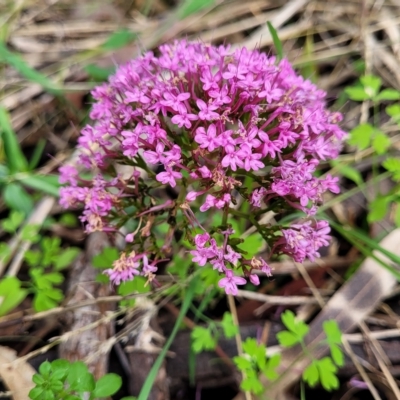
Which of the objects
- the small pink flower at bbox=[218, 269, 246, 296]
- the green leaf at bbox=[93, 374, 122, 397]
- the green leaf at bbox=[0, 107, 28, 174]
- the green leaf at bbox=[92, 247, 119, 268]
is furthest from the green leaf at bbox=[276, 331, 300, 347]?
the green leaf at bbox=[0, 107, 28, 174]

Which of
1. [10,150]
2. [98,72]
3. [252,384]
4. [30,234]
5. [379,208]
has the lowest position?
[252,384]

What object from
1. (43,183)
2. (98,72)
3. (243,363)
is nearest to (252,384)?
(243,363)

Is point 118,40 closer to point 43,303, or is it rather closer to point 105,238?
point 105,238

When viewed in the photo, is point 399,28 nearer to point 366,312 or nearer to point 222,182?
point 366,312

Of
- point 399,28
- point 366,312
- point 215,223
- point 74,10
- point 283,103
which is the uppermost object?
point 74,10

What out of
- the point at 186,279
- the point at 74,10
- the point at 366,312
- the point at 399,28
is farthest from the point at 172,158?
the point at 74,10

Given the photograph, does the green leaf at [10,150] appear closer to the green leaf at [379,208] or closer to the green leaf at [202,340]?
the green leaf at [202,340]

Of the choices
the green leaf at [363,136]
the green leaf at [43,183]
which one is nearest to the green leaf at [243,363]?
the green leaf at [363,136]

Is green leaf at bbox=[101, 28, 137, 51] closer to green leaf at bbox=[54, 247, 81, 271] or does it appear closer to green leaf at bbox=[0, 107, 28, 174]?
green leaf at bbox=[0, 107, 28, 174]
